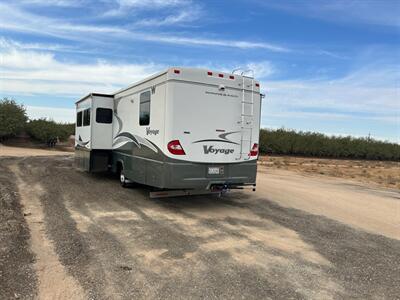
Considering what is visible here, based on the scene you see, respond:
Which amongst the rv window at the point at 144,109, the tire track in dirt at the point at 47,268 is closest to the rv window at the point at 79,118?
the rv window at the point at 144,109

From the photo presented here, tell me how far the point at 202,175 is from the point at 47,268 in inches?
168

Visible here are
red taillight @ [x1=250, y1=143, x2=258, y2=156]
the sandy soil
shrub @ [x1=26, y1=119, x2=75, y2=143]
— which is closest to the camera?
red taillight @ [x1=250, y1=143, x2=258, y2=156]

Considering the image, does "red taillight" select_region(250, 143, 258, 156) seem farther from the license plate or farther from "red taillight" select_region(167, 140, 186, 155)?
"red taillight" select_region(167, 140, 186, 155)

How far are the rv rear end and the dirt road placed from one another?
914mm

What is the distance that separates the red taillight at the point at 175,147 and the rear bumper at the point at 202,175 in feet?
0.79

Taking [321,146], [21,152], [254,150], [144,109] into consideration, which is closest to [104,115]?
[144,109]

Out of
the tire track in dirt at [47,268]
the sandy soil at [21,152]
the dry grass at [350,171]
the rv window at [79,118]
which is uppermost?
the rv window at [79,118]

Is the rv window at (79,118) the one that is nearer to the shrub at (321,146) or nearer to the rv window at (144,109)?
the rv window at (144,109)

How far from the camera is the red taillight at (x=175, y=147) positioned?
8.26 meters

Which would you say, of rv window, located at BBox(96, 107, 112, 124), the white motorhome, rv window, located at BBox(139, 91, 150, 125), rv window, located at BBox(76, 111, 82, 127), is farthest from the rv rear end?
rv window, located at BBox(76, 111, 82, 127)

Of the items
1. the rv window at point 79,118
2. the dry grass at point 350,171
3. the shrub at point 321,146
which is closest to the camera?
the rv window at point 79,118

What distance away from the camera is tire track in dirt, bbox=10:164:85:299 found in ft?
14.1

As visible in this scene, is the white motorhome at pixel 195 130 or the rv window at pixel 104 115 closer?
the white motorhome at pixel 195 130

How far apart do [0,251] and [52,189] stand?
5.24 meters
